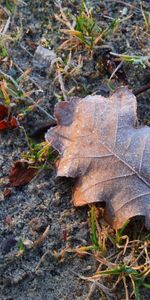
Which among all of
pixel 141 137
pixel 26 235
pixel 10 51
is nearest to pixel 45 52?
pixel 10 51

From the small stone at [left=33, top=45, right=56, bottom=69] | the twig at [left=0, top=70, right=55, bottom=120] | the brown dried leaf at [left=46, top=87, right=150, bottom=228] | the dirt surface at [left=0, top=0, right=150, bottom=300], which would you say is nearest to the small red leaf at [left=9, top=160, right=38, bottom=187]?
the dirt surface at [left=0, top=0, right=150, bottom=300]

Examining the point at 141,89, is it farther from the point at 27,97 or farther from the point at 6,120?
the point at 6,120

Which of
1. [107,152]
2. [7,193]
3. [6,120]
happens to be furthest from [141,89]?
[7,193]

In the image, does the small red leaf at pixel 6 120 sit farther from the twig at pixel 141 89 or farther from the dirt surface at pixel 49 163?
the twig at pixel 141 89

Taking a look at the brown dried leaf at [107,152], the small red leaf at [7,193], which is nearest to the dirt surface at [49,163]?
the small red leaf at [7,193]

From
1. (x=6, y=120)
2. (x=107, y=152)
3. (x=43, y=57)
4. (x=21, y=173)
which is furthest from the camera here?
(x=43, y=57)

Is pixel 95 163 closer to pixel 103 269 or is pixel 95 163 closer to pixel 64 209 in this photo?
pixel 64 209
